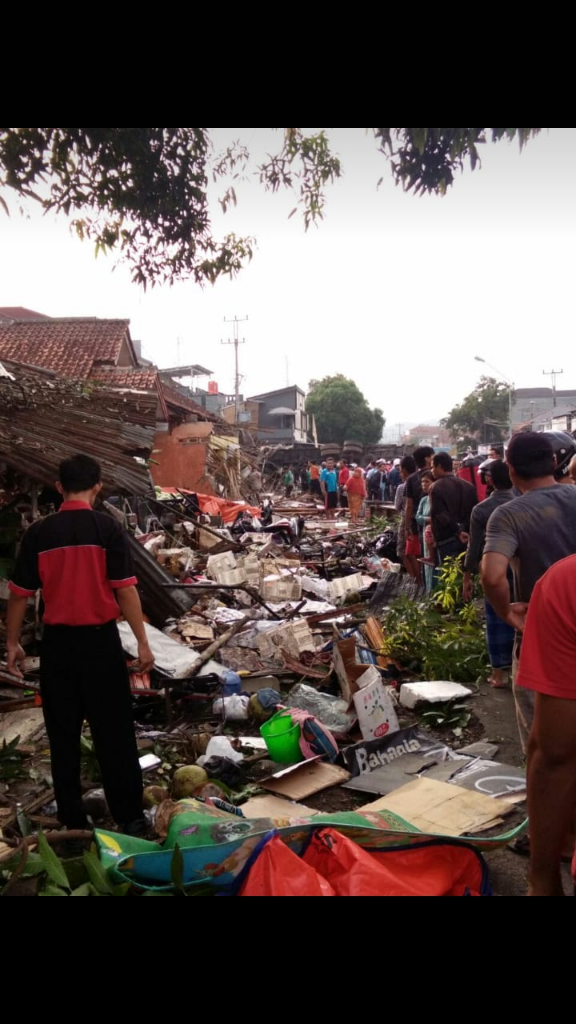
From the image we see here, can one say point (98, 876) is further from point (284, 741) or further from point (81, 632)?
point (284, 741)

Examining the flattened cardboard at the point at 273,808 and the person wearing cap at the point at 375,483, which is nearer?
the flattened cardboard at the point at 273,808

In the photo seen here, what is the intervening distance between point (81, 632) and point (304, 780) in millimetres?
1784

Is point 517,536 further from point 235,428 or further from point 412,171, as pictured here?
point 235,428

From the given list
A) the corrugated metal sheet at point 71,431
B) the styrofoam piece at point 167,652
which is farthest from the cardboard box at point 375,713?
the corrugated metal sheet at point 71,431

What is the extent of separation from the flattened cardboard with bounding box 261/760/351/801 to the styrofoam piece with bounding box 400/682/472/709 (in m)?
1.18

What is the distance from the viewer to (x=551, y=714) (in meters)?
2.10

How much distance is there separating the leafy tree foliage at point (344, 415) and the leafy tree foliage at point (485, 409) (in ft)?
23.5

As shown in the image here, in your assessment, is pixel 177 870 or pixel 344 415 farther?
pixel 344 415

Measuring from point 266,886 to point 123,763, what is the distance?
4.77 feet

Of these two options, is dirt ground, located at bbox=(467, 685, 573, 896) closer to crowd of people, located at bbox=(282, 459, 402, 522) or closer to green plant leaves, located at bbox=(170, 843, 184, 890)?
green plant leaves, located at bbox=(170, 843, 184, 890)

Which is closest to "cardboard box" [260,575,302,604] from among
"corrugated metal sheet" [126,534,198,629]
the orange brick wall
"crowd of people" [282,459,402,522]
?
"corrugated metal sheet" [126,534,198,629]

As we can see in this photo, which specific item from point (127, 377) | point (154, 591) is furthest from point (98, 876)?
point (127, 377)

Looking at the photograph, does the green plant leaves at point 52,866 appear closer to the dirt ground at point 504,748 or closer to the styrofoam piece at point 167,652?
the dirt ground at point 504,748

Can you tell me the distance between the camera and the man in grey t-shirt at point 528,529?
328 cm
